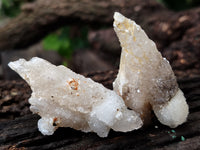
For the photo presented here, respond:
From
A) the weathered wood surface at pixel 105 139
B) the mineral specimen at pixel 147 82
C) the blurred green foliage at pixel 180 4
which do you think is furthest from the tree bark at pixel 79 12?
the weathered wood surface at pixel 105 139

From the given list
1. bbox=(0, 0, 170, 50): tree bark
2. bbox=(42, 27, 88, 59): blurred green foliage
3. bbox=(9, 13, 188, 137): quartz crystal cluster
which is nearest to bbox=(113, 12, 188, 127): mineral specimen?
bbox=(9, 13, 188, 137): quartz crystal cluster

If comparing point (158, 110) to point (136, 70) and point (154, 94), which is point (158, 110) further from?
point (136, 70)

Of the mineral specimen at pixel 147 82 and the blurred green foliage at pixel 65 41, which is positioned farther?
the blurred green foliage at pixel 65 41

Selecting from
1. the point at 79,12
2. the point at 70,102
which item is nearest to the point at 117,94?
the point at 70,102

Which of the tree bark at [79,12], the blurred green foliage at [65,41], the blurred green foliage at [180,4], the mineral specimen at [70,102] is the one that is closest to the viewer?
the mineral specimen at [70,102]

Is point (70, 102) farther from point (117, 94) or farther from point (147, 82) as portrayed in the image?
point (147, 82)

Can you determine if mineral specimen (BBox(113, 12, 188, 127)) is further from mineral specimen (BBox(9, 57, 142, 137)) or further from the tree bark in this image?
the tree bark

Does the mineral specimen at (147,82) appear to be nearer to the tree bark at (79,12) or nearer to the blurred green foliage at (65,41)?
the tree bark at (79,12)

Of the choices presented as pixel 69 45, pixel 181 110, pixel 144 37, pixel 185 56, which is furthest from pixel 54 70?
pixel 69 45
